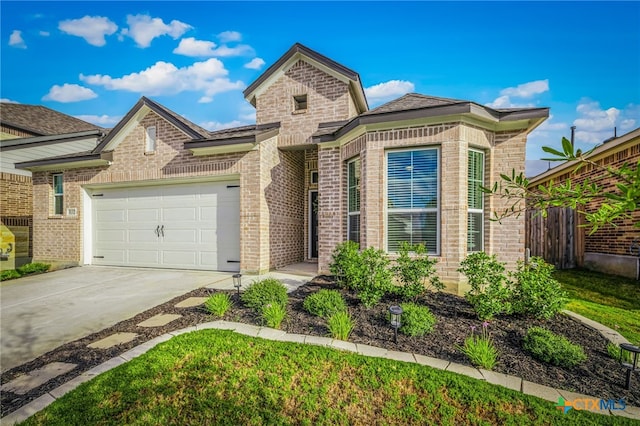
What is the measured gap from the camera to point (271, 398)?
98.9 inches

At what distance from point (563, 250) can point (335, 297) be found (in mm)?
8640

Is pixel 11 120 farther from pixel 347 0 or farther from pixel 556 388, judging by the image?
pixel 556 388

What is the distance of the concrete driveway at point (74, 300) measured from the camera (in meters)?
3.90

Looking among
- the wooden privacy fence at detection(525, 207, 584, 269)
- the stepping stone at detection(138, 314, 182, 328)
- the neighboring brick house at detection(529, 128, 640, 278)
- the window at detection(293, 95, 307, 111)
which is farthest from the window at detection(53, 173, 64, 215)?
the wooden privacy fence at detection(525, 207, 584, 269)

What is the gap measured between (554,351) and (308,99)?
7776 millimetres

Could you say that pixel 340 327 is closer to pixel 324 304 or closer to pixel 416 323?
pixel 324 304

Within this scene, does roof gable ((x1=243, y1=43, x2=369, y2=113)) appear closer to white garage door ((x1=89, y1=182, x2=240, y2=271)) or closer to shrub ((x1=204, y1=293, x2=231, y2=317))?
white garage door ((x1=89, y1=182, x2=240, y2=271))

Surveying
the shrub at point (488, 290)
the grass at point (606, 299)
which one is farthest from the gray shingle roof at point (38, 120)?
the grass at point (606, 299)

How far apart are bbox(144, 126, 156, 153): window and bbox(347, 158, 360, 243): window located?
576 centimetres

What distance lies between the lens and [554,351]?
3.00 m

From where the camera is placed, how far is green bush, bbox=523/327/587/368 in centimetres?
297

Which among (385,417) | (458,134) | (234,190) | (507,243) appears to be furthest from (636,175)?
(234,190)

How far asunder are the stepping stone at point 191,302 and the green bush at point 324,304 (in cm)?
194

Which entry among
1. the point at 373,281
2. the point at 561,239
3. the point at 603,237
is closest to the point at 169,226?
the point at 373,281
